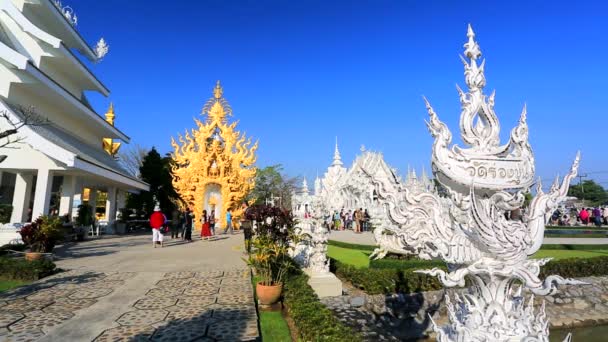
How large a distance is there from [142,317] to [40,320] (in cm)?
149

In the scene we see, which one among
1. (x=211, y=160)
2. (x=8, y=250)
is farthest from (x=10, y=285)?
(x=211, y=160)

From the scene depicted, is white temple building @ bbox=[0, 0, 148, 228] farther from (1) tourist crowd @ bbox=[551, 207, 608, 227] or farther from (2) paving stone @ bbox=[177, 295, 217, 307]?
(1) tourist crowd @ bbox=[551, 207, 608, 227]

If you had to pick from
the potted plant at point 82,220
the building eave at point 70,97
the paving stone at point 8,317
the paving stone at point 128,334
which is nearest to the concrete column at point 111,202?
the building eave at point 70,97

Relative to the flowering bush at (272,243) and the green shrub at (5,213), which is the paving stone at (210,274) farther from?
the green shrub at (5,213)

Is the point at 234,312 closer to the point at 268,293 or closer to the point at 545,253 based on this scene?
the point at 268,293

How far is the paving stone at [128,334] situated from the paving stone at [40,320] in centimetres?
95

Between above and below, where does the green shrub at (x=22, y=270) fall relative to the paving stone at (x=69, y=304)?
above

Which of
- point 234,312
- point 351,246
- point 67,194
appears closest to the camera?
point 234,312

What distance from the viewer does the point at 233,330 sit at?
5.02 metres

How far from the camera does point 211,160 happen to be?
965 inches

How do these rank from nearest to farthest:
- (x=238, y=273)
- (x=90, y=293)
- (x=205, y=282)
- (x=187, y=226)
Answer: (x=90, y=293) < (x=205, y=282) < (x=238, y=273) < (x=187, y=226)

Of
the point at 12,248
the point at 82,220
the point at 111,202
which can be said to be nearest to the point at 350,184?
the point at 111,202

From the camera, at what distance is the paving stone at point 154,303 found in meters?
6.02

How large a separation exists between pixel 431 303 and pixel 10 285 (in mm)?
9578
